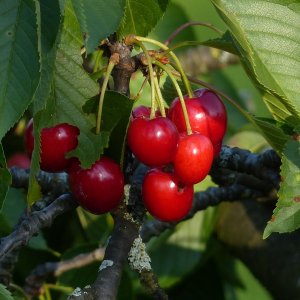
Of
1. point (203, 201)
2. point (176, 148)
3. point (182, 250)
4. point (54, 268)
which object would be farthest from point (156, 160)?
point (182, 250)

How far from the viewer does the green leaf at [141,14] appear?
1392 mm

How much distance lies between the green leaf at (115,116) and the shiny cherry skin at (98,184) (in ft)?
0.08

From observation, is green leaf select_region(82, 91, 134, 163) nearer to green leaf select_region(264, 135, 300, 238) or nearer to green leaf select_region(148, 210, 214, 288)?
green leaf select_region(264, 135, 300, 238)

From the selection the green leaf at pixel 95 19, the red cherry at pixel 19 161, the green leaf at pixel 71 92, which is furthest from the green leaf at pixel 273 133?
the red cherry at pixel 19 161

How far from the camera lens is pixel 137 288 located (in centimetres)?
220

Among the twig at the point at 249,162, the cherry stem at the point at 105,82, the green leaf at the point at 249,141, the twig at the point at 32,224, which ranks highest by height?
the cherry stem at the point at 105,82

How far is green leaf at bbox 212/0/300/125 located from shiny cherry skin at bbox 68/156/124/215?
0.27m

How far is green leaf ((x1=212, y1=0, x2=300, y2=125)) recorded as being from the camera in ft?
4.28

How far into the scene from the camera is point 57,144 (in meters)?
1.33

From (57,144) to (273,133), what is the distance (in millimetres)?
377

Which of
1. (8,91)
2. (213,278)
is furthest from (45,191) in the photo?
(213,278)

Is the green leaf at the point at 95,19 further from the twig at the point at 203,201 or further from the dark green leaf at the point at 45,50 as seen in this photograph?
the twig at the point at 203,201

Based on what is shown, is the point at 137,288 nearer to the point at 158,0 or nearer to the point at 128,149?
the point at 128,149

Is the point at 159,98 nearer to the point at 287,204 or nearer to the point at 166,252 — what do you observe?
the point at 287,204
